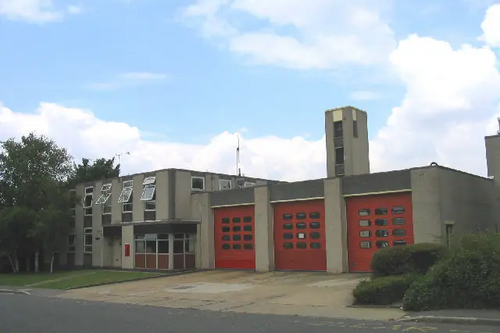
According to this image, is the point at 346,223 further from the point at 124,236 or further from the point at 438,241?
the point at 124,236

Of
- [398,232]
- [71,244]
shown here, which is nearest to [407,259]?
[398,232]

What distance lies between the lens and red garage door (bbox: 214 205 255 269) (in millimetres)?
29734

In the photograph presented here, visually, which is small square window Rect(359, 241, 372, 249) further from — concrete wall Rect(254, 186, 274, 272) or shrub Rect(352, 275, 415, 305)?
shrub Rect(352, 275, 415, 305)

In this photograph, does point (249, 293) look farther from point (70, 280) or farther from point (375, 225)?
point (70, 280)

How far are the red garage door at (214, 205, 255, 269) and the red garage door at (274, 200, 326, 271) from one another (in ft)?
6.39

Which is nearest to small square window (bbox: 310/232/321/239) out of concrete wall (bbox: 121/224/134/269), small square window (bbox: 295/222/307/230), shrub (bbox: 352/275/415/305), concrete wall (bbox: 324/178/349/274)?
small square window (bbox: 295/222/307/230)

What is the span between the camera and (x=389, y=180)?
78.3 feet

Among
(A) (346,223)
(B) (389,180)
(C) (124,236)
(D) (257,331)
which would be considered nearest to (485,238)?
(D) (257,331)

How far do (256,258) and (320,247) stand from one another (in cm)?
397

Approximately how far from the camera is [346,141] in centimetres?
3819

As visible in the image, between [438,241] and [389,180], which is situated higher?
[389,180]

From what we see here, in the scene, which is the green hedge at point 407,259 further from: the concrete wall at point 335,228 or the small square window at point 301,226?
the small square window at point 301,226

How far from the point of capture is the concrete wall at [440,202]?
72.5 feet

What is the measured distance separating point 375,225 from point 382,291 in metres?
9.44
